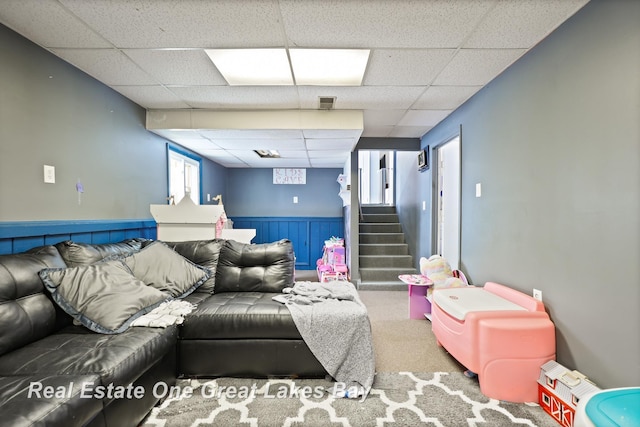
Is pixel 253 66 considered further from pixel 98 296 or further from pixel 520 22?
pixel 98 296

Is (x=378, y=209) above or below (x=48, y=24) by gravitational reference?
below

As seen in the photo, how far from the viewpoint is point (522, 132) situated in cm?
199

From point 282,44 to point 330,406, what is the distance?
7.63ft

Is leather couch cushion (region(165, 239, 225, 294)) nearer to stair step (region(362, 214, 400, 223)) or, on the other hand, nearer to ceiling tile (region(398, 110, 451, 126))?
ceiling tile (region(398, 110, 451, 126))

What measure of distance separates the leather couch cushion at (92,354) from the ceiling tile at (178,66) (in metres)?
1.87

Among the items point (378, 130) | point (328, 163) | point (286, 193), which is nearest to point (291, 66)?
point (378, 130)

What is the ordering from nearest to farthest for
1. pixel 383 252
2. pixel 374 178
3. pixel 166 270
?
1. pixel 166 270
2. pixel 383 252
3. pixel 374 178

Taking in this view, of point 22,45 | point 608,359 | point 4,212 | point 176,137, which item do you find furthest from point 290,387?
point 176,137

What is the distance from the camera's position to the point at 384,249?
4.69 meters

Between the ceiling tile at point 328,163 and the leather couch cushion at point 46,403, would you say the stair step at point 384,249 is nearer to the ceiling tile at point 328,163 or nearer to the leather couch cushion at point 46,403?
the ceiling tile at point 328,163

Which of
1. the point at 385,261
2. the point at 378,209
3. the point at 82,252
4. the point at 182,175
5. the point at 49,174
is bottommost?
the point at 385,261

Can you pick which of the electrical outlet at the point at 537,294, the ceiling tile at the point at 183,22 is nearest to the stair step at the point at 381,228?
the electrical outlet at the point at 537,294

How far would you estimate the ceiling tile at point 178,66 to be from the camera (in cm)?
194

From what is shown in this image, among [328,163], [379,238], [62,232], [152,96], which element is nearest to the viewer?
[62,232]
